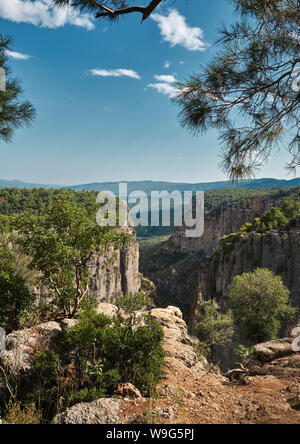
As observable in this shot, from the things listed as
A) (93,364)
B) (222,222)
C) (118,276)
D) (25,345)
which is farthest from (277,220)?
(25,345)

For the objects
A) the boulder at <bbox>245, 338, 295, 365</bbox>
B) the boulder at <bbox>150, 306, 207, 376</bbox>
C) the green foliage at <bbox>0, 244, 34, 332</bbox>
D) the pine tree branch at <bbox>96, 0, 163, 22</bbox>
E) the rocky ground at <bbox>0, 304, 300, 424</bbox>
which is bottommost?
the boulder at <bbox>245, 338, 295, 365</bbox>

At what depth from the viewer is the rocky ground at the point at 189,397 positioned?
269 cm

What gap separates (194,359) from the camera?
562cm

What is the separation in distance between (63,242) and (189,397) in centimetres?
348

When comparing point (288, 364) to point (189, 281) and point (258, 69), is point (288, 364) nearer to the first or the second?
point (258, 69)

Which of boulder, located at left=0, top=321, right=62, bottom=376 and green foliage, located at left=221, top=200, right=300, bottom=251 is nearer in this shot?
boulder, located at left=0, top=321, right=62, bottom=376

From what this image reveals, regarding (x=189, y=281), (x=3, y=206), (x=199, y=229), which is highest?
(x=3, y=206)

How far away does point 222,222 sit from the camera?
6388 centimetres

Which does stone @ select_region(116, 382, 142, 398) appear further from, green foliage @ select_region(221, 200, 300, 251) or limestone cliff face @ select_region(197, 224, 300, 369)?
green foliage @ select_region(221, 200, 300, 251)

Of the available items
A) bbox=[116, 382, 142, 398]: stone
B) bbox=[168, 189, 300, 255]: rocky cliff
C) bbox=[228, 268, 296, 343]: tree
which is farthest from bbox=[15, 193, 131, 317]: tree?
bbox=[168, 189, 300, 255]: rocky cliff

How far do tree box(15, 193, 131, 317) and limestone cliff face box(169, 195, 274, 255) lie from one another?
1969 inches

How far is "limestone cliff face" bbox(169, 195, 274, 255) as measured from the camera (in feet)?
183

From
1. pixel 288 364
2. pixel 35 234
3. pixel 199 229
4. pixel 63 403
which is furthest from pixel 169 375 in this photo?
pixel 199 229

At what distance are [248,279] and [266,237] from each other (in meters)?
15.9
